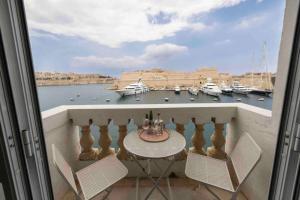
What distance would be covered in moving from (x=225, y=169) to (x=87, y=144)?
165 centimetres

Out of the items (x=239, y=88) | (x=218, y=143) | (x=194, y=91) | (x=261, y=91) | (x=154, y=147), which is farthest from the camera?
(x=194, y=91)

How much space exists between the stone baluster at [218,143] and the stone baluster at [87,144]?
1554 millimetres

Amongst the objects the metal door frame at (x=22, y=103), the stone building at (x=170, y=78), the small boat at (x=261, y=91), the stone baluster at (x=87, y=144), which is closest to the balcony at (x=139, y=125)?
the stone baluster at (x=87, y=144)

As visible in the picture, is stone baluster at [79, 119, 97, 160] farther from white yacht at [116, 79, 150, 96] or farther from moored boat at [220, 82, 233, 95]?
moored boat at [220, 82, 233, 95]

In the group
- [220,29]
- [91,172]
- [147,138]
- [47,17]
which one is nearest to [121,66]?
[47,17]

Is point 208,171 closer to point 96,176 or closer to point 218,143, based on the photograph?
point 218,143

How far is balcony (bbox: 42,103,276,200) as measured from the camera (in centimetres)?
174

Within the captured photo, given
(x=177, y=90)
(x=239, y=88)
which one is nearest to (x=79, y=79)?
(x=177, y=90)

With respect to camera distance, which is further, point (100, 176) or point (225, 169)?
point (225, 169)

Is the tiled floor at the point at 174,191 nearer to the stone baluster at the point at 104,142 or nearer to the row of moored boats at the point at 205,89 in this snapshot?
the stone baluster at the point at 104,142

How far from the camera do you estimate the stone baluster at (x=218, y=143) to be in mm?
2029

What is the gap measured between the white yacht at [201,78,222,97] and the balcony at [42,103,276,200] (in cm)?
35

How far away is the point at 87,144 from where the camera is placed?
6.77ft

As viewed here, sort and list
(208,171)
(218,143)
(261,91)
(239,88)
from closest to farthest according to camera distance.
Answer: (208,171) → (261,91) → (218,143) → (239,88)
